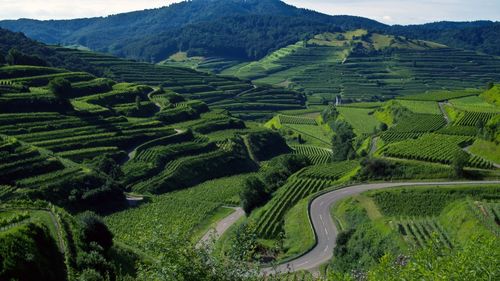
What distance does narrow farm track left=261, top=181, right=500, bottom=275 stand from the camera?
184ft

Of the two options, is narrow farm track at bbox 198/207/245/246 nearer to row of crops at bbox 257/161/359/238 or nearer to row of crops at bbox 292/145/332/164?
row of crops at bbox 257/161/359/238

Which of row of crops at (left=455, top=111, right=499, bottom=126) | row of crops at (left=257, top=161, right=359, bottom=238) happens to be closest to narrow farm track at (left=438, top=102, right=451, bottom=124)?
row of crops at (left=455, top=111, right=499, bottom=126)

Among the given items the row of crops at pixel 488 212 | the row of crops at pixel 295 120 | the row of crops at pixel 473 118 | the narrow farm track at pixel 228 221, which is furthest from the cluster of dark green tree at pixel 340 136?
the row of crops at pixel 488 212

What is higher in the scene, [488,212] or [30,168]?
[488,212]

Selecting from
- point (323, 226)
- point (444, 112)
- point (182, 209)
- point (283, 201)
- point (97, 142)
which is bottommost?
point (182, 209)

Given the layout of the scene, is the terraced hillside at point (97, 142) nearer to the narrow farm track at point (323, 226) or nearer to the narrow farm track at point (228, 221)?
the narrow farm track at point (228, 221)

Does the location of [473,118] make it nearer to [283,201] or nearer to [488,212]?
[488,212]

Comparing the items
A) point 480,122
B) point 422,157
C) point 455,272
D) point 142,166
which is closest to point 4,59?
point 142,166

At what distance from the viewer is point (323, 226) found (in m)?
65.8

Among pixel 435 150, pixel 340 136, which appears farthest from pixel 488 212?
pixel 340 136

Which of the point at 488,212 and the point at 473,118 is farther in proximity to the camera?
the point at 473,118

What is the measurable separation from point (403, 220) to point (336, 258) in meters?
12.4

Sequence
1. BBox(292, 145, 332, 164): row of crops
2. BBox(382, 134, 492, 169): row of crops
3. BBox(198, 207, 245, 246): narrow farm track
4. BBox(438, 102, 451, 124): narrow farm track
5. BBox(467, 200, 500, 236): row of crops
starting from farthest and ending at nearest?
1. BBox(292, 145, 332, 164): row of crops
2. BBox(438, 102, 451, 124): narrow farm track
3. BBox(382, 134, 492, 169): row of crops
4. BBox(198, 207, 245, 246): narrow farm track
5. BBox(467, 200, 500, 236): row of crops

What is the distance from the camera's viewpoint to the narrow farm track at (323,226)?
184 ft
